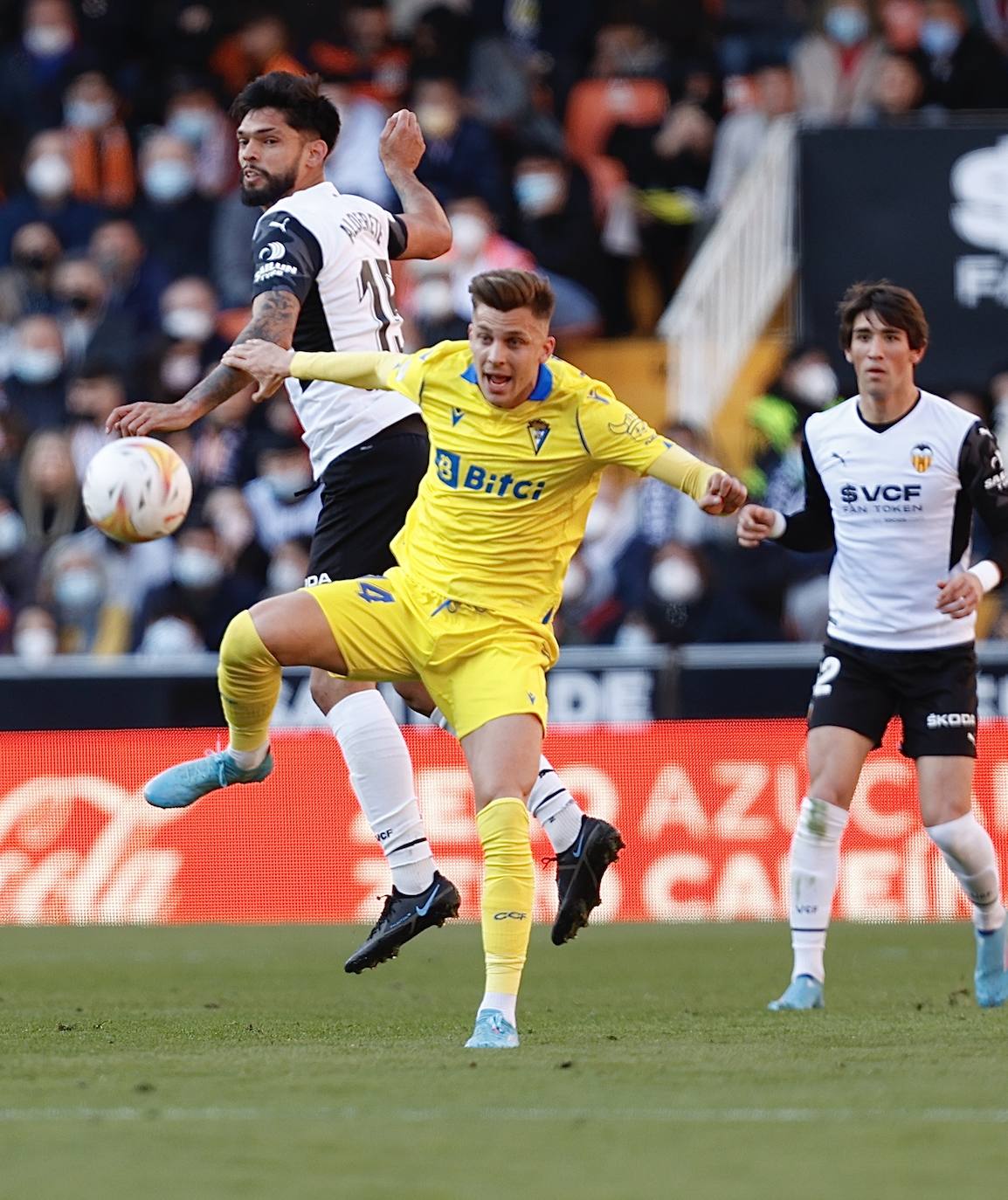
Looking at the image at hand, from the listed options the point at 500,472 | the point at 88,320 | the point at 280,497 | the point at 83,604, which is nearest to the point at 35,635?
the point at 83,604

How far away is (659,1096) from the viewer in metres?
5.42

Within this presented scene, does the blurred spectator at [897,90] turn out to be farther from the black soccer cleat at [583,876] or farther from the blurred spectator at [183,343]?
the black soccer cleat at [583,876]

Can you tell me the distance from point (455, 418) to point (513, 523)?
35cm

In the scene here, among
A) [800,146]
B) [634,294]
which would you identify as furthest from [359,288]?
[634,294]

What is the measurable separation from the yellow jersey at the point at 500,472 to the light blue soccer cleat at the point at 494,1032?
1190mm

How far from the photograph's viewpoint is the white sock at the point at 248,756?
7.67 meters

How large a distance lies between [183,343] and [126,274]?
1.02 meters

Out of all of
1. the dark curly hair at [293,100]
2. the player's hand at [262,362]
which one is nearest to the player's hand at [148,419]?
the player's hand at [262,362]

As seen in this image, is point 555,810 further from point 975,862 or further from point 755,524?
point 975,862

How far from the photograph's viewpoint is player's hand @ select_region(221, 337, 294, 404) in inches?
277

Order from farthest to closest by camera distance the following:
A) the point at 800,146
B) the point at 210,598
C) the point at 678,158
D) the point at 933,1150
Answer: the point at 678,158 < the point at 800,146 < the point at 210,598 < the point at 933,1150

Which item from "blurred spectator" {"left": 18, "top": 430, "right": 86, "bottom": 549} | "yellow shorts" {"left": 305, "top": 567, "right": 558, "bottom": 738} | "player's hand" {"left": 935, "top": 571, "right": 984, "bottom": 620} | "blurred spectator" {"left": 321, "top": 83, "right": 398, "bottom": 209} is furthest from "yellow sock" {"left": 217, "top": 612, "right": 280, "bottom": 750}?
"blurred spectator" {"left": 321, "top": 83, "right": 398, "bottom": 209}

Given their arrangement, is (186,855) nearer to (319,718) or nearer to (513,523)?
(319,718)

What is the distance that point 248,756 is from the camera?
7.68m
